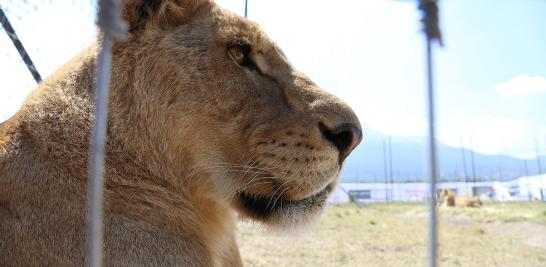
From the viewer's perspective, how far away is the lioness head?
2.27 meters

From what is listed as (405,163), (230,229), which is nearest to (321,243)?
(230,229)

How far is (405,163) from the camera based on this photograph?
12756cm

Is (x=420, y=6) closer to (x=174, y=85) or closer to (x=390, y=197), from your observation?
(x=174, y=85)

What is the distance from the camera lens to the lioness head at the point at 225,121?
2.27 meters

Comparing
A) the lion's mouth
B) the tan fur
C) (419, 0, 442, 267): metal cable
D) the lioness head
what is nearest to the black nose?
the lioness head

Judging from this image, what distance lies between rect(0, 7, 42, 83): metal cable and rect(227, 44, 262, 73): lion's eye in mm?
1409

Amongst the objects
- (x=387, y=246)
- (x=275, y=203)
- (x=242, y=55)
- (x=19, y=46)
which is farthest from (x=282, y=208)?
(x=387, y=246)

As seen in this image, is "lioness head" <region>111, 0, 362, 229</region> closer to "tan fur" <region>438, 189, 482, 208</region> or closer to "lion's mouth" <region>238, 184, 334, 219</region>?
"lion's mouth" <region>238, 184, 334, 219</region>

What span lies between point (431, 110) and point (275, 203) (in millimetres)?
1493

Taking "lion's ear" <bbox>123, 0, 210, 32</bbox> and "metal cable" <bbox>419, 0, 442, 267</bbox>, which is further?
"lion's ear" <bbox>123, 0, 210, 32</bbox>

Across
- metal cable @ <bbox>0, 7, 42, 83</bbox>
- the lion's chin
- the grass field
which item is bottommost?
the grass field

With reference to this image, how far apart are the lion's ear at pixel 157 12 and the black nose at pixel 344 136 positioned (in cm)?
94

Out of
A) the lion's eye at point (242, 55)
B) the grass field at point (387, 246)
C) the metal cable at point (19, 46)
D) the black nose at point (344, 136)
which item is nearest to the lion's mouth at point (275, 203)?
the black nose at point (344, 136)

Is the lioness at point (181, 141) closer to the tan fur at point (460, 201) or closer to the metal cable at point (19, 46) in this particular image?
the metal cable at point (19, 46)
